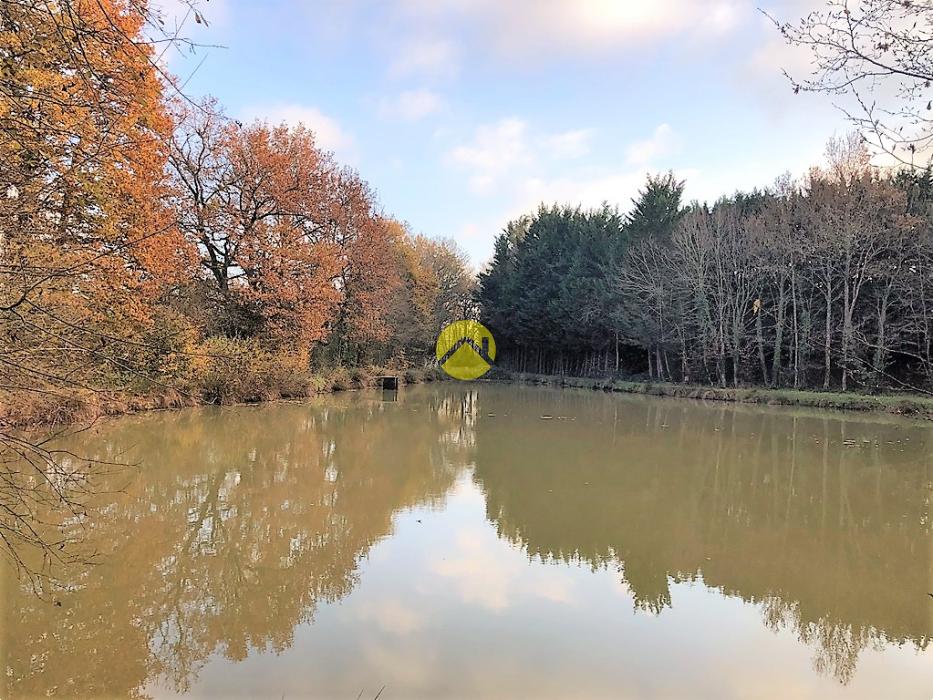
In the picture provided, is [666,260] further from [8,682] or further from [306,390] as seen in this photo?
[8,682]

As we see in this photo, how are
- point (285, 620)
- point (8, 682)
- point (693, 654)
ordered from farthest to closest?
point (285, 620) → point (693, 654) → point (8, 682)

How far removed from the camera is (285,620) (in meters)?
3.65

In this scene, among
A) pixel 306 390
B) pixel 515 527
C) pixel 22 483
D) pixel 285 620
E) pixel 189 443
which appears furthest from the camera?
pixel 306 390

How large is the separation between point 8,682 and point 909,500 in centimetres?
805

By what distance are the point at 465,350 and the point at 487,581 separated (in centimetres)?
3342

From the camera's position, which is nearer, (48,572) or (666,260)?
(48,572)

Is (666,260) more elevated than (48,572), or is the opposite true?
(666,260)

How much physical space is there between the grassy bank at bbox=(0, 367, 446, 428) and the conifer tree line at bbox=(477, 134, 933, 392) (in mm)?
11467

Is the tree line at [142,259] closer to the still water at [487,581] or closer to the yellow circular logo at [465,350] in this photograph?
the still water at [487,581]

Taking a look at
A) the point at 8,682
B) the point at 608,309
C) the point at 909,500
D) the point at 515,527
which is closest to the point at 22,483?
the point at 8,682

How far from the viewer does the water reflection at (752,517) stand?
4070 millimetres

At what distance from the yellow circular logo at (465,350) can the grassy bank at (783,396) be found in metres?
10.4

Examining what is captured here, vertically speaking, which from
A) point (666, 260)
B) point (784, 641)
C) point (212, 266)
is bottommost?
point (784, 641)

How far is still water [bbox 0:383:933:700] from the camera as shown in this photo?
313cm
